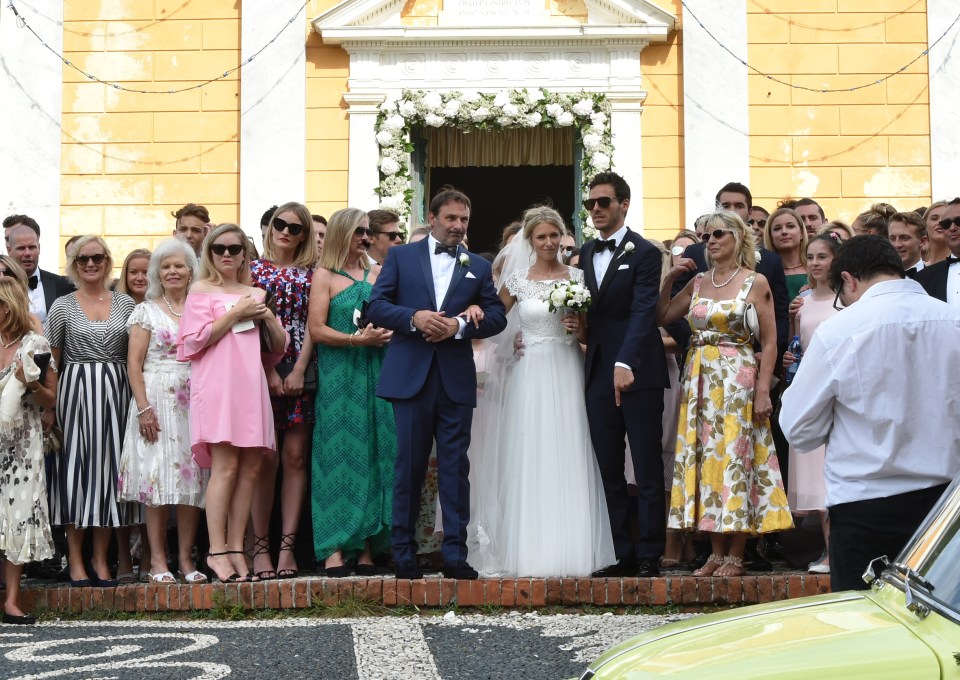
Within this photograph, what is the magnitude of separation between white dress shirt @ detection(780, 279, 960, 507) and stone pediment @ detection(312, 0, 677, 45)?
437 inches

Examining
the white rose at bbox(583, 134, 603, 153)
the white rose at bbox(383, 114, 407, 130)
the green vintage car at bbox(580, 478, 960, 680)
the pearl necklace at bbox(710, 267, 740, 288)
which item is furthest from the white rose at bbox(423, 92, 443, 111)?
the green vintage car at bbox(580, 478, 960, 680)

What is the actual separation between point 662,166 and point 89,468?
31.0ft

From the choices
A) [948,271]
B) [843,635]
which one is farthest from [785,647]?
[948,271]

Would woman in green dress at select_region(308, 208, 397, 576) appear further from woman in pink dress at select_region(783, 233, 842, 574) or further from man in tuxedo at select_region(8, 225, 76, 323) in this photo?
woman in pink dress at select_region(783, 233, 842, 574)

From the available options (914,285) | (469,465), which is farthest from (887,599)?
(469,465)

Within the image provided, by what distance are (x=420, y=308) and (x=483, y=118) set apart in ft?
26.0

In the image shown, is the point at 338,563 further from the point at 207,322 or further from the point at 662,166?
the point at 662,166

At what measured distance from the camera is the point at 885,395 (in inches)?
207

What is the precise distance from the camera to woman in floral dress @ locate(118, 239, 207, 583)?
8.34 meters

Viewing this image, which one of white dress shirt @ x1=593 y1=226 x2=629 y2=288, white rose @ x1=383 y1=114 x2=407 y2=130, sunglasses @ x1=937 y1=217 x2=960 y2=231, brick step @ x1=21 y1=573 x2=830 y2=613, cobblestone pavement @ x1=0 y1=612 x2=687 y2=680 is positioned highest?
white rose @ x1=383 y1=114 x2=407 y2=130

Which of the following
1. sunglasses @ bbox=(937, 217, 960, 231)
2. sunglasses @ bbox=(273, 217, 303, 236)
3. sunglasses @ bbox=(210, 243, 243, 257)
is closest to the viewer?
sunglasses @ bbox=(937, 217, 960, 231)

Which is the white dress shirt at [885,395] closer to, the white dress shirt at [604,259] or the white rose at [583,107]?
the white dress shirt at [604,259]

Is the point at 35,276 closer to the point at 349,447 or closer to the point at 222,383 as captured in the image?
the point at 222,383

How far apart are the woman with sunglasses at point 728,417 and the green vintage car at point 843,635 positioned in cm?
428
